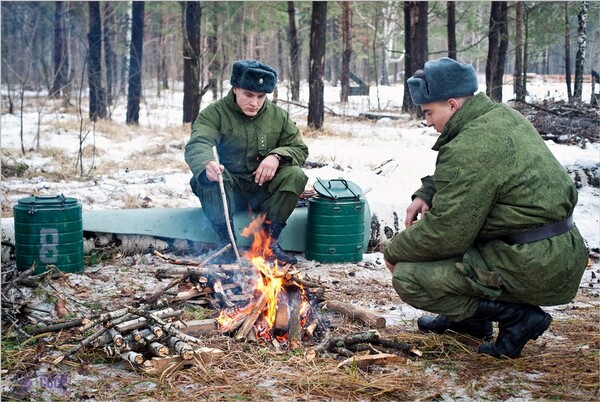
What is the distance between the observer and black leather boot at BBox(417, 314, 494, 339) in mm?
4230

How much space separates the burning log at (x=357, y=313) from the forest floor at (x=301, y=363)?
4 cm

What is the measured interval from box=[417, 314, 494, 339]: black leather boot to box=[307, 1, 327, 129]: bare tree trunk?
10845 millimetres

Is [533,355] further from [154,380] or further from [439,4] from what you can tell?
[439,4]

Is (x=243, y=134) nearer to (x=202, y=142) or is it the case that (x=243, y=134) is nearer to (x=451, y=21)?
(x=202, y=142)

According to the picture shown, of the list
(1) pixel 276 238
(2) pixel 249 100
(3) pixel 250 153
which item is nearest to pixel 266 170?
(3) pixel 250 153

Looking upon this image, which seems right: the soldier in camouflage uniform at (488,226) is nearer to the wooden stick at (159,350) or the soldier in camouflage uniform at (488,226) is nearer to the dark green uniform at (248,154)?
the wooden stick at (159,350)

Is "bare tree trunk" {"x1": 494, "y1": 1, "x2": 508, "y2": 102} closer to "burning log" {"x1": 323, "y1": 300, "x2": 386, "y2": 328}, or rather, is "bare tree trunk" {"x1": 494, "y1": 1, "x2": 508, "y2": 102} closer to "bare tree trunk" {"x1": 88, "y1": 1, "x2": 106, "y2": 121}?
"bare tree trunk" {"x1": 88, "y1": 1, "x2": 106, "y2": 121}

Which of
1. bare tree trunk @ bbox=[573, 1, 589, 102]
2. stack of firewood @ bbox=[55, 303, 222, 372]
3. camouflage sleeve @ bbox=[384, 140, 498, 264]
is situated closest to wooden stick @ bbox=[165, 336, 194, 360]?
stack of firewood @ bbox=[55, 303, 222, 372]

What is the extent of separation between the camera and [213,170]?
5.49 meters

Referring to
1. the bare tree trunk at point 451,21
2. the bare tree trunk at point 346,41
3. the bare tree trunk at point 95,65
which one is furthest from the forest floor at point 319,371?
the bare tree trunk at point 346,41

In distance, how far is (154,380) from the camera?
351cm

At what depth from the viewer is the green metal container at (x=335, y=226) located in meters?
6.38

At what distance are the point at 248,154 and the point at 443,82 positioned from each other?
2.75m

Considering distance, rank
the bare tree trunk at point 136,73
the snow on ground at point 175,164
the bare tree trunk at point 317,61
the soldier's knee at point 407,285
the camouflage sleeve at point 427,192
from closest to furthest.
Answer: the soldier's knee at point 407,285
the camouflage sleeve at point 427,192
the snow on ground at point 175,164
the bare tree trunk at point 317,61
the bare tree trunk at point 136,73
